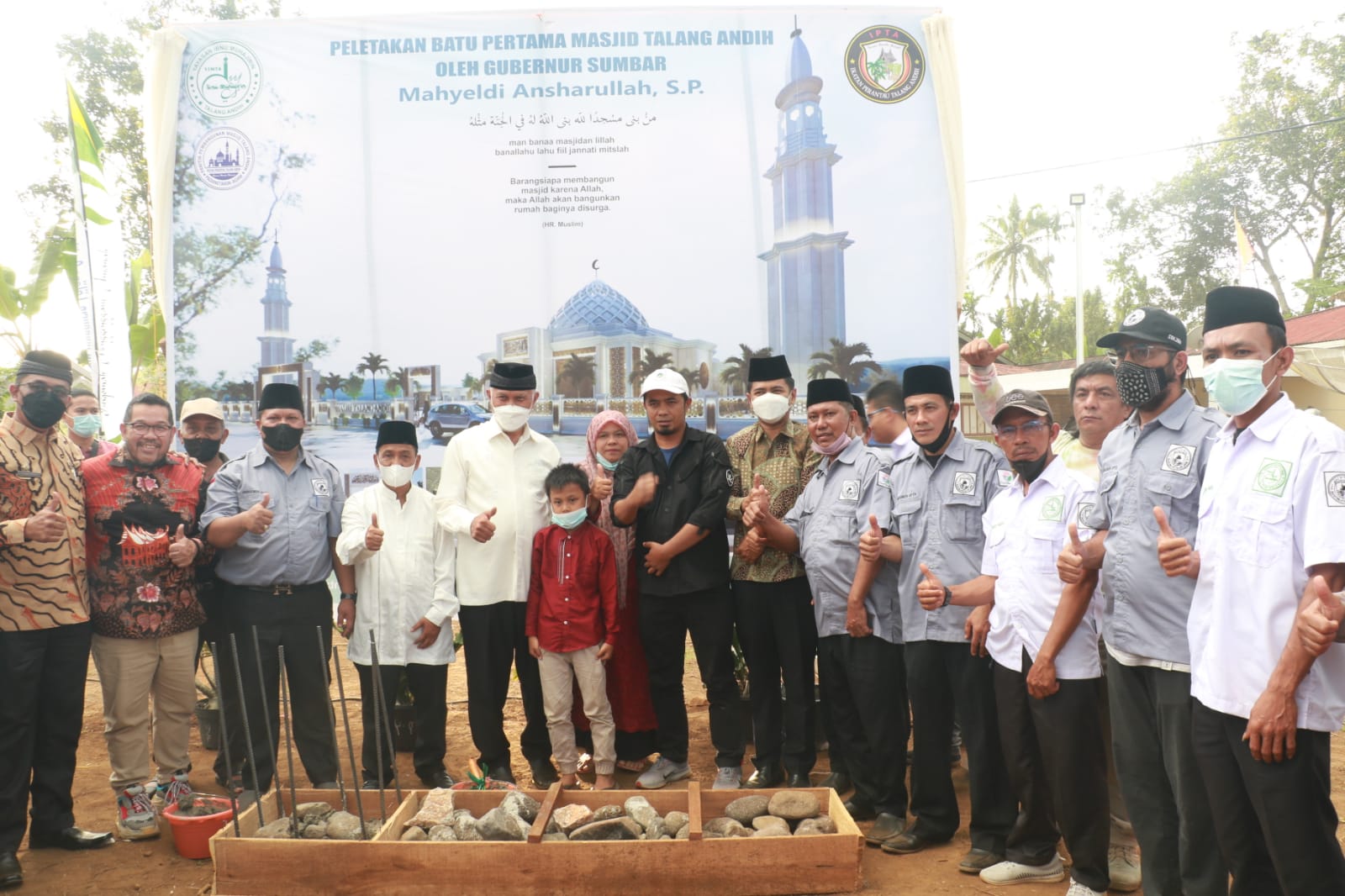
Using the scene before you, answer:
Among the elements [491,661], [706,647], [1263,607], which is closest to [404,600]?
[491,661]

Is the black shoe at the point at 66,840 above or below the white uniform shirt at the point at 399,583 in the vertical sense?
below

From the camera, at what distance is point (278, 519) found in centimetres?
473

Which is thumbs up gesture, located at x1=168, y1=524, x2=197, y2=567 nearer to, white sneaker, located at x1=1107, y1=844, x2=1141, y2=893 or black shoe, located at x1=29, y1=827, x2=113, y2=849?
black shoe, located at x1=29, y1=827, x2=113, y2=849

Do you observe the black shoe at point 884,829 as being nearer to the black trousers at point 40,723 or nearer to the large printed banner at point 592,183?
the large printed banner at point 592,183

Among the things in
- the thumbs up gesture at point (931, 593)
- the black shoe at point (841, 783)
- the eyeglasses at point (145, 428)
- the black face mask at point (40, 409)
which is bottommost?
the black shoe at point (841, 783)

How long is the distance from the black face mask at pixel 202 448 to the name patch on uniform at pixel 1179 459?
4.95 meters

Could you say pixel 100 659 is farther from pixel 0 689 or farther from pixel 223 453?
pixel 223 453

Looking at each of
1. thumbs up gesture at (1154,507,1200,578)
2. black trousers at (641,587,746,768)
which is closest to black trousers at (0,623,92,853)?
black trousers at (641,587,746,768)

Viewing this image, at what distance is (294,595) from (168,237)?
2.48 meters

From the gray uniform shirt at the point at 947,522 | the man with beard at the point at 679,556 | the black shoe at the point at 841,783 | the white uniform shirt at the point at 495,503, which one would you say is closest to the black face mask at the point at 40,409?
the white uniform shirt at the point at 495,503

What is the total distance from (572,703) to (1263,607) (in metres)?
3.33

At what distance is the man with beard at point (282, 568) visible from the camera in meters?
4.67

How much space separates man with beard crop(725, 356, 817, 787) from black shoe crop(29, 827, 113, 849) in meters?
3.12

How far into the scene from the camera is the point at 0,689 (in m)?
4.05
